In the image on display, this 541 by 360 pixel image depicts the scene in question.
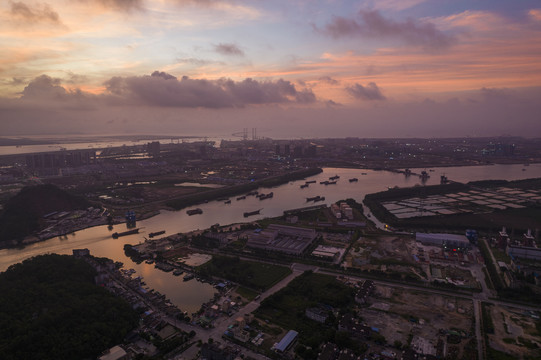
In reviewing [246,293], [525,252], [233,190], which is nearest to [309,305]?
[246,293]

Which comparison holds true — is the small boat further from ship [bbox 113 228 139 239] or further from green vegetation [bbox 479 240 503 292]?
green vegetation [bbox 479 240 503 292]

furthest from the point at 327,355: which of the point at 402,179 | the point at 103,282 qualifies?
the point at 402,179

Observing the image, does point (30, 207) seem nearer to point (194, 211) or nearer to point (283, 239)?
point (194, 211)

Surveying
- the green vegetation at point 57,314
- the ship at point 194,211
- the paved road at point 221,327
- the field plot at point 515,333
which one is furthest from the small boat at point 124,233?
the field plot at point 515,333

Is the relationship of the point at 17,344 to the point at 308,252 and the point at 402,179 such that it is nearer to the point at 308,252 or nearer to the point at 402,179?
the point at 308,252

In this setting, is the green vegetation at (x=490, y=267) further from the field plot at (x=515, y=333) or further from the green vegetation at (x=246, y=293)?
the green vegetation at (x=246, y=293)

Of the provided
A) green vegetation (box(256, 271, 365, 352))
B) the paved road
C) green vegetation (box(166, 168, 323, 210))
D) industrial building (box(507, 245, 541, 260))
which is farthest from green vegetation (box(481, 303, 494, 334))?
green vegetation (box(166, 168, 323, 210))
